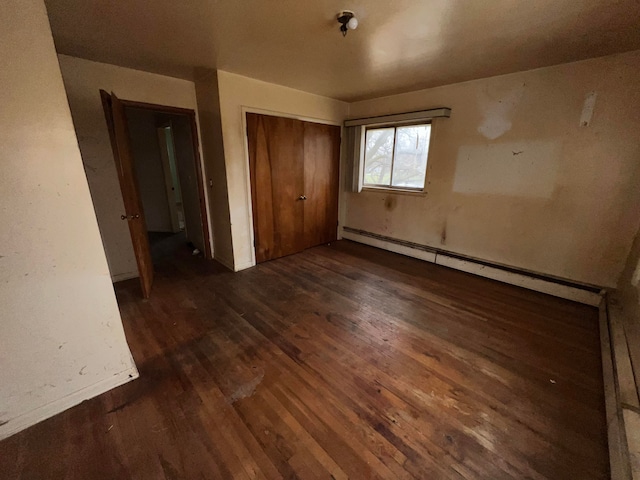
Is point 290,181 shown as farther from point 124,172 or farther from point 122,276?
point 122,276

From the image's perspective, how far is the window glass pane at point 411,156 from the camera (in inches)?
142

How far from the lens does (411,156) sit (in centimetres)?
376

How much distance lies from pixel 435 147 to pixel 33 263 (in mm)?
3910

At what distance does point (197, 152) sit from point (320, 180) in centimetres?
182

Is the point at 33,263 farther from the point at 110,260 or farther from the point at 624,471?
the point at 624,471

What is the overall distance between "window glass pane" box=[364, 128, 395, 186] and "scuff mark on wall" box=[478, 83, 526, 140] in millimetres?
1248

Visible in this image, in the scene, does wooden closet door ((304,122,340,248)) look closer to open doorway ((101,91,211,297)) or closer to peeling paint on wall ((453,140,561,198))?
open doorway ((101,91,211,297))

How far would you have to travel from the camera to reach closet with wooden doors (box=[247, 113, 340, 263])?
3340 millimetres

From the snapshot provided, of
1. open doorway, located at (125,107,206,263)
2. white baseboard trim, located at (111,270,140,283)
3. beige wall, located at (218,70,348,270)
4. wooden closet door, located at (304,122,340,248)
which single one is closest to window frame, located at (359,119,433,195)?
wooden closet door, located at (304,122,340,248)

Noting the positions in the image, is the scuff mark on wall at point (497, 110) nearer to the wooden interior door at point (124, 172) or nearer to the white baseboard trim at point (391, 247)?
the white baseboard trim at point (391, 247)

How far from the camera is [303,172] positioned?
12.6ft

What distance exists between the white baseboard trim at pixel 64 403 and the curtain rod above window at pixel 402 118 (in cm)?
391

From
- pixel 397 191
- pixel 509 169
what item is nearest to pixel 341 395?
pixel 509 169

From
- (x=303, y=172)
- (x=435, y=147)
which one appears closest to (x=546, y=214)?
(x=435, y=147)
